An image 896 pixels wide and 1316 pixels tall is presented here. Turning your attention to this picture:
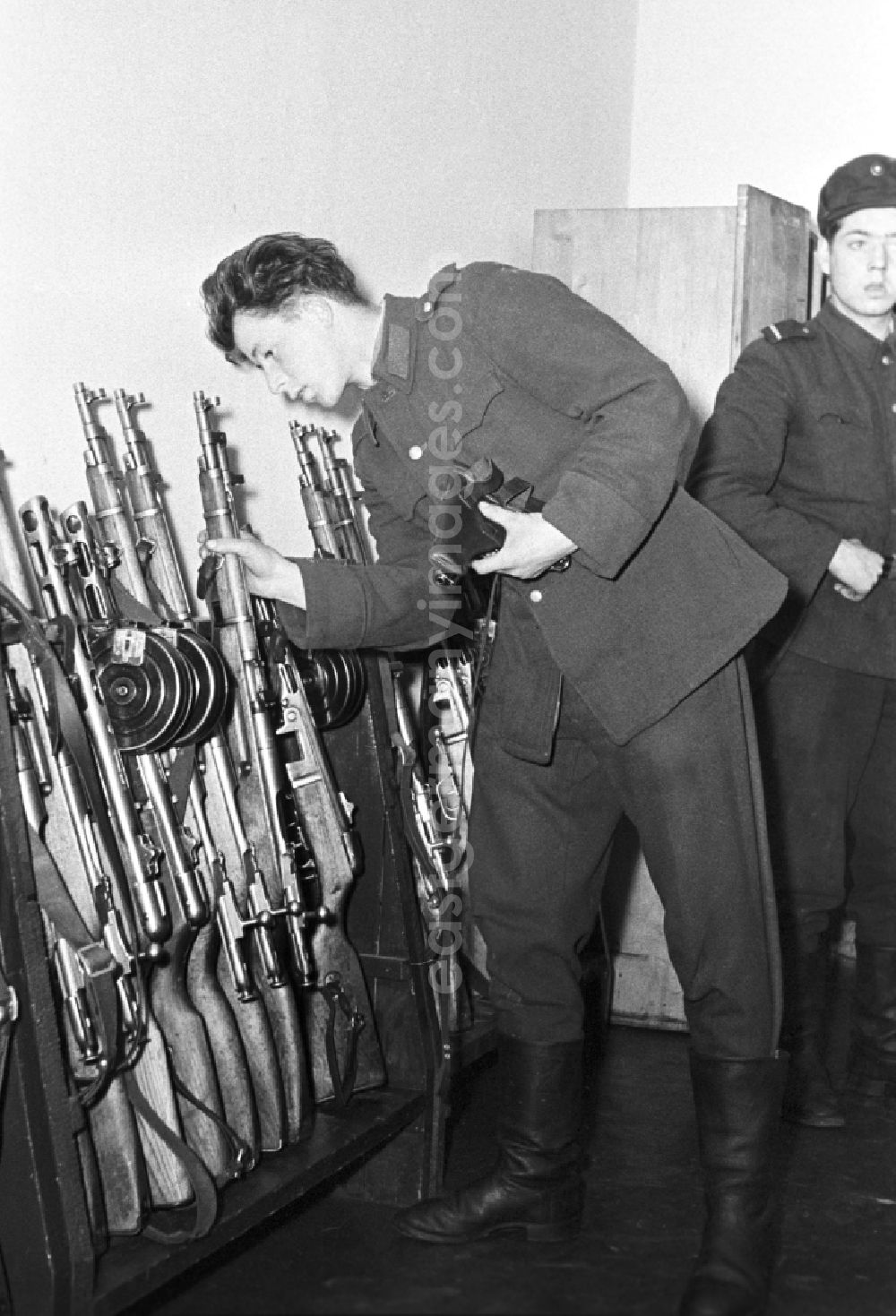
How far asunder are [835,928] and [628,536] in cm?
248

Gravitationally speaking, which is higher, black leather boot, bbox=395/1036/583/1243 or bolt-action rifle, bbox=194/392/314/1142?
bolt-action rifle, bbox=194/392/314/1142

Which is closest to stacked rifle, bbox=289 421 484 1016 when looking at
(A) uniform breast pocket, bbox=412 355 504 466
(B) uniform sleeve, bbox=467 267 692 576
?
(A) uniform breast pocket, bbox=412 355 504 466

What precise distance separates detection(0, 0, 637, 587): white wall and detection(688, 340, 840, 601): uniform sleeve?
81 cm

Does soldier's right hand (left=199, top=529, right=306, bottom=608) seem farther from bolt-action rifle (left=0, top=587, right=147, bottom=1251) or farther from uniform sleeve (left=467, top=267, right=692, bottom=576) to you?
uniform sleeve (left=467, top=267, right=692, bottom=576)

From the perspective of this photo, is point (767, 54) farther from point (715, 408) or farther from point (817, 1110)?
point (817, 1110)

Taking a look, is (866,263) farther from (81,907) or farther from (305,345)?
(81,907)

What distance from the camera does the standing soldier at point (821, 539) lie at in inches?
119

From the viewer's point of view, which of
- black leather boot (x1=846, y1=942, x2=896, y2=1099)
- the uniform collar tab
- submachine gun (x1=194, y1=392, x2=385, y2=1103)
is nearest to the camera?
the uniform collar tab

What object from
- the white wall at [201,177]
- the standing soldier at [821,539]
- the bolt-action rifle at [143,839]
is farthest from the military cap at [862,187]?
the bolt-action rifle at [143,839]

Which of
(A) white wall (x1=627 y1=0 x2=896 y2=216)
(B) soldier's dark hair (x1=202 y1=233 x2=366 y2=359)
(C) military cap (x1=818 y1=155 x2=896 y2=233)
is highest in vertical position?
(A) white wall (x1=627 y1=0 x2=896 y2=216)

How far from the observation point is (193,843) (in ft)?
8.37

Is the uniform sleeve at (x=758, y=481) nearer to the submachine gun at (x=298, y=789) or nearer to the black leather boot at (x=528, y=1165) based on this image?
the submachine gun at (x=298, y=789)

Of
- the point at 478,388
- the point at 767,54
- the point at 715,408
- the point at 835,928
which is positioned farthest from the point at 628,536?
the point at 767,54

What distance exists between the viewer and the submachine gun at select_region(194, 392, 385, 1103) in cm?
264
